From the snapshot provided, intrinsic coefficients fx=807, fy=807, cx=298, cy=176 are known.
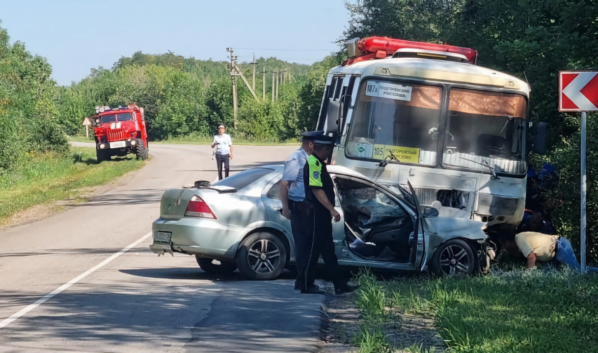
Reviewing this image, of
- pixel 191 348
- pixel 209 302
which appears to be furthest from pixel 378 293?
pixel 191 348

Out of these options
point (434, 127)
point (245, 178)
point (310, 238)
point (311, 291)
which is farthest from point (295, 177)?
point (434, 127)

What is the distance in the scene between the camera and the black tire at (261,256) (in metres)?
9.56

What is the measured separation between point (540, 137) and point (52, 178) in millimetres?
24156

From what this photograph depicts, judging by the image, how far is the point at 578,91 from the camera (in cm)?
971

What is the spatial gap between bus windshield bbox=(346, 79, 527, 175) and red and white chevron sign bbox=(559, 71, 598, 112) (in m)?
2.02

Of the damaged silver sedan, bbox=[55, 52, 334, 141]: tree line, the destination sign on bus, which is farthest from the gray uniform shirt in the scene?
bbox=[55, 52, 334, 141]: tree line

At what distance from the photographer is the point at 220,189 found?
984 centimetres

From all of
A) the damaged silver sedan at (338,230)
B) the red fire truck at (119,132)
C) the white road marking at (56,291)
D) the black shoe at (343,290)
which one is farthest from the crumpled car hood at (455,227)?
the red fire truck at (119,132)

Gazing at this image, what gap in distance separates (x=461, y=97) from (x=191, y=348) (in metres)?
6.79

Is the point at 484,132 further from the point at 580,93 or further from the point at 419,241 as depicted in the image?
the point at 419,241

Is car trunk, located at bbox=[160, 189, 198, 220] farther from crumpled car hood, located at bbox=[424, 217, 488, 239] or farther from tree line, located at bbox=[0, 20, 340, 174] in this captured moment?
tree line, located at bbox=[0, 20, 340, 174]

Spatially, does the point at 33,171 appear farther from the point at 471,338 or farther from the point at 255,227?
the point at 471,338

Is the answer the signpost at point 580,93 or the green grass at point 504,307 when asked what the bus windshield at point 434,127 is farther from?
the green grass at point 504,307

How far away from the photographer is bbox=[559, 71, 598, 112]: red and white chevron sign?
965 cm
